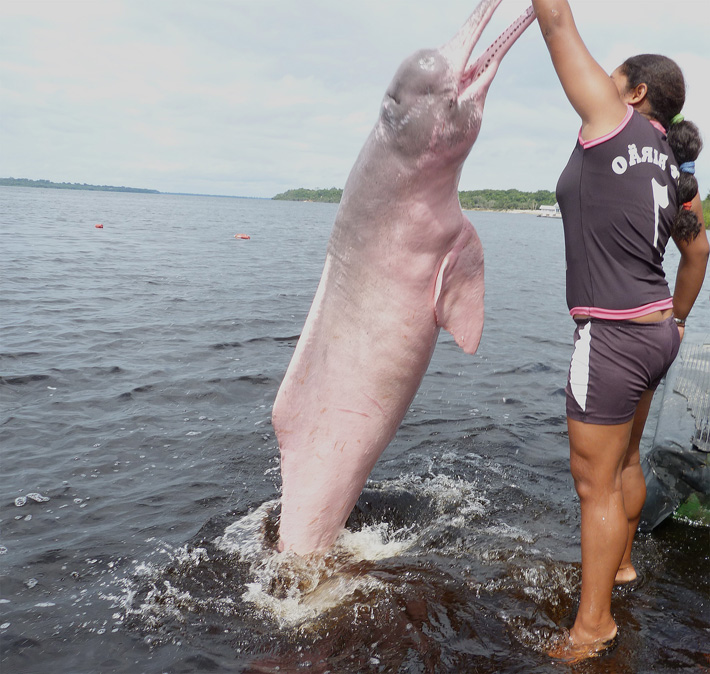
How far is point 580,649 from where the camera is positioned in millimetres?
3482

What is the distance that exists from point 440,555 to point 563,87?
318 centimetres

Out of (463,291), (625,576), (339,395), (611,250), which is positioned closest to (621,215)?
(611,250)

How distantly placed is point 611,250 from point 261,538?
3.23 metres

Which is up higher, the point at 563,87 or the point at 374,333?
the point at 563,87

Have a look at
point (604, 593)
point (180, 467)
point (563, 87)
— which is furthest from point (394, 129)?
point (180, 467)

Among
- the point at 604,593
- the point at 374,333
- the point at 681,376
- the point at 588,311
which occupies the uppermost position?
the point at 588,311

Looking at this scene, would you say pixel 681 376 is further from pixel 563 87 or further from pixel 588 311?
pixel 563 87

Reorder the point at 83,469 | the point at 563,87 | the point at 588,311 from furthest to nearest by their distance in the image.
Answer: the point at 83,469, the point at 588,311, the point at 563,87

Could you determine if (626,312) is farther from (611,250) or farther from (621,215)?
(621,215)

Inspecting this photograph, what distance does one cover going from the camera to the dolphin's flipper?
13.1 feet

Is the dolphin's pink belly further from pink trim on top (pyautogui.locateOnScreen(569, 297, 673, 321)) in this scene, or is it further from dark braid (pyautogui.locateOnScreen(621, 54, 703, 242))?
dark braid (pyautogui.locateOnScreen(621, 54, 703, 242))

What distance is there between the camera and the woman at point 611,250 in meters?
3.08

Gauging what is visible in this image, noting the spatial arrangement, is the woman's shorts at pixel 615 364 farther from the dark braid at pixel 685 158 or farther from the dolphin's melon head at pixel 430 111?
the dolphin's melon head at pixel 430 111

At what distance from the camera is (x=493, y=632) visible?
3.79 m
